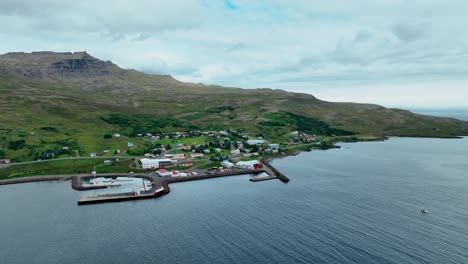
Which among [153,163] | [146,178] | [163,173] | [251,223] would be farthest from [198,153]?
[251,223]

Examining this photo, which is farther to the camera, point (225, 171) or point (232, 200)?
point (225, 171)

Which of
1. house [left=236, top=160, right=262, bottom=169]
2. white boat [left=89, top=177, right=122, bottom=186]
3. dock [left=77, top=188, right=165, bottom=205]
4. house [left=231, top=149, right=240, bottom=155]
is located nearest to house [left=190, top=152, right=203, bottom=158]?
house [left=231, top=149, right=240, bottom=155]

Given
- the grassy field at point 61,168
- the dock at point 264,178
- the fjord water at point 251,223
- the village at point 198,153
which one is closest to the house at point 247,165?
the village at point 198,153

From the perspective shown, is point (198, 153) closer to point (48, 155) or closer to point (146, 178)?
point (146, 178)

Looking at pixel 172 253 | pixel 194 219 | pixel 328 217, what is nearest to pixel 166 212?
pixel 194 219

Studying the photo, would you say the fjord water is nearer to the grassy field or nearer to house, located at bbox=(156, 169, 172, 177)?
house, located at bbox=(156, 169, 172, 177)

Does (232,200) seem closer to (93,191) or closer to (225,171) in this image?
(225,171)
